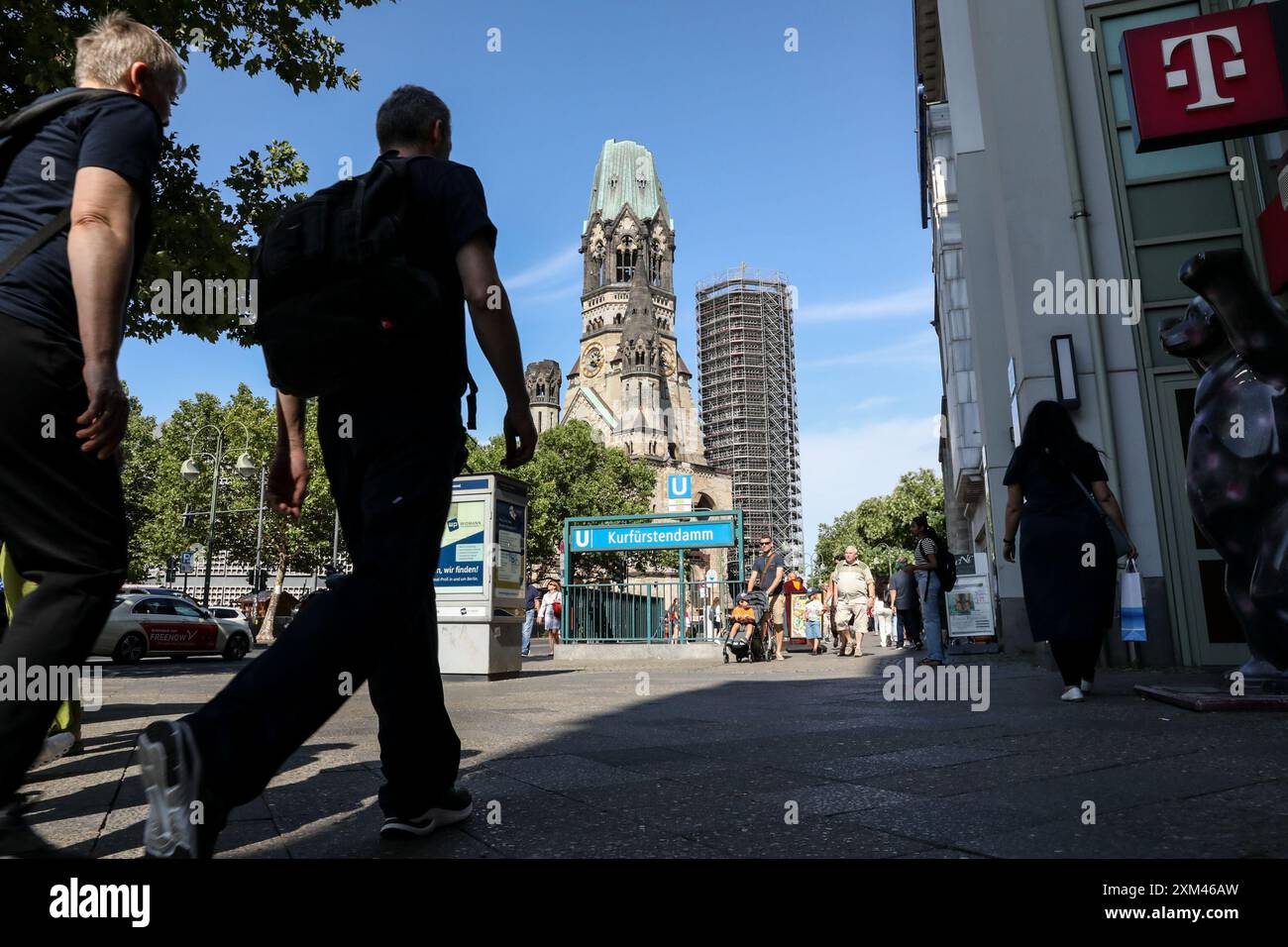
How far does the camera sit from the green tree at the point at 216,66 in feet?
31.6

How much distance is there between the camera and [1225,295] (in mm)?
4891

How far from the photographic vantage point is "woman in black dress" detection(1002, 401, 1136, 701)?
19.3ft

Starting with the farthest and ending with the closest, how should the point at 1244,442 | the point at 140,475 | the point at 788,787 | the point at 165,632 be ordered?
the point at 140,475 → the point at 165,632 → the point at 1244,442 → the point at 788,787

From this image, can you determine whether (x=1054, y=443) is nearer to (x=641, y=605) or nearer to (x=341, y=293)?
(x=341, y=293)

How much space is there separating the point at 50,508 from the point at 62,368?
36 centimetres

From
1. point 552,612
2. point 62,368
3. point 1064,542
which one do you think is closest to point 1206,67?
point 1064,542

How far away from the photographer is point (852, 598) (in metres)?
17.3

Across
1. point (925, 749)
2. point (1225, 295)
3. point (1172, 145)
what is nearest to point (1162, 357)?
point (1172, 145)

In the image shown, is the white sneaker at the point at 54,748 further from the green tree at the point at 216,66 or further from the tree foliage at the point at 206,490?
the tree foliage at the point at 206,490

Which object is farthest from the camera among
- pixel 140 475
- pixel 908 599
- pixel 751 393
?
pixel 751 393

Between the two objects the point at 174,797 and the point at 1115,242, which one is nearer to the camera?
the point at 174,797

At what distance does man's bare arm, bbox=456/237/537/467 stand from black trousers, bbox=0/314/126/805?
0.99 m

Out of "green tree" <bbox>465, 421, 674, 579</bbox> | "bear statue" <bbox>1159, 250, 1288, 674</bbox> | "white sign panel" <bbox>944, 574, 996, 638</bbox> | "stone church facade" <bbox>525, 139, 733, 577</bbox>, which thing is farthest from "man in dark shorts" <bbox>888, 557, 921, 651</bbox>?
"stone church facade" <bbox>525, 139, 733, 577</bbox>
